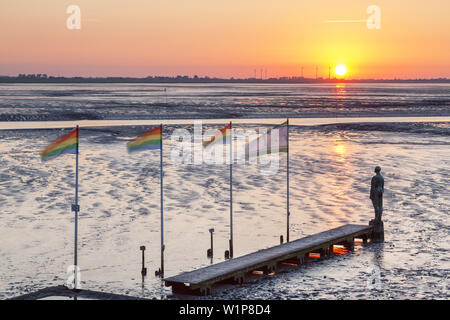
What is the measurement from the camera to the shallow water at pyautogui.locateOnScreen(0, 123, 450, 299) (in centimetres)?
1669

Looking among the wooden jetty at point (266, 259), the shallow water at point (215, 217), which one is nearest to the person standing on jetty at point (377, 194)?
the wooden jetty at point (266, 259)

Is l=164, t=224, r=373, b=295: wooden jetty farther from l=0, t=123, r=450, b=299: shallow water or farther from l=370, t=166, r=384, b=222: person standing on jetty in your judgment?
l=370, t=166, r=384, b=222: person standing on jetty

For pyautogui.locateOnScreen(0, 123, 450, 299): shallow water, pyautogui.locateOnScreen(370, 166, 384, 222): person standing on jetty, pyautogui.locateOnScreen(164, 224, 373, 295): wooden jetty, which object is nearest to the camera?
pyautogui.locateOnScreen(164, 224, 373, 295): wooden jetty

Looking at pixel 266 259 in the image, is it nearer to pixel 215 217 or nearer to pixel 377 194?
pixel 377 194

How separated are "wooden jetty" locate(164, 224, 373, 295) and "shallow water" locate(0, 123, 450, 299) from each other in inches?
12.7

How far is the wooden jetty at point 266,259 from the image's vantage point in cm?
1566

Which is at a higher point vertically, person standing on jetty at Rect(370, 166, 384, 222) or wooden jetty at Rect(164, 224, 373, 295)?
person standing on jetty at Rect(370, 166, 384, 222)

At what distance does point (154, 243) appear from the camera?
20.2 m

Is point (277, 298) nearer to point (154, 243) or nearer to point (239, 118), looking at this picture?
point (154, 243)

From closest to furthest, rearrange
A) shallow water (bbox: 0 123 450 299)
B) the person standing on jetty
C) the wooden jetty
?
the wooden jetty, shallow water (bbox: 0 123 450 299), the person standing on jetty

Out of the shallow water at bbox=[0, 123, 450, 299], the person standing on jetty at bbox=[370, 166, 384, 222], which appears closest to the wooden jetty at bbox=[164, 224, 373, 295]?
the shallow water at bbox=[0, 123, 450, 299]

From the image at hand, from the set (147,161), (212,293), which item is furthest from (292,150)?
(212,293)

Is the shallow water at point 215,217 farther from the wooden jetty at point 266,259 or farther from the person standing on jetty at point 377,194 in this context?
the person standing on jetty at point 377,194

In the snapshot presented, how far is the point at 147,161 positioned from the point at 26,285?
21.1 meters
